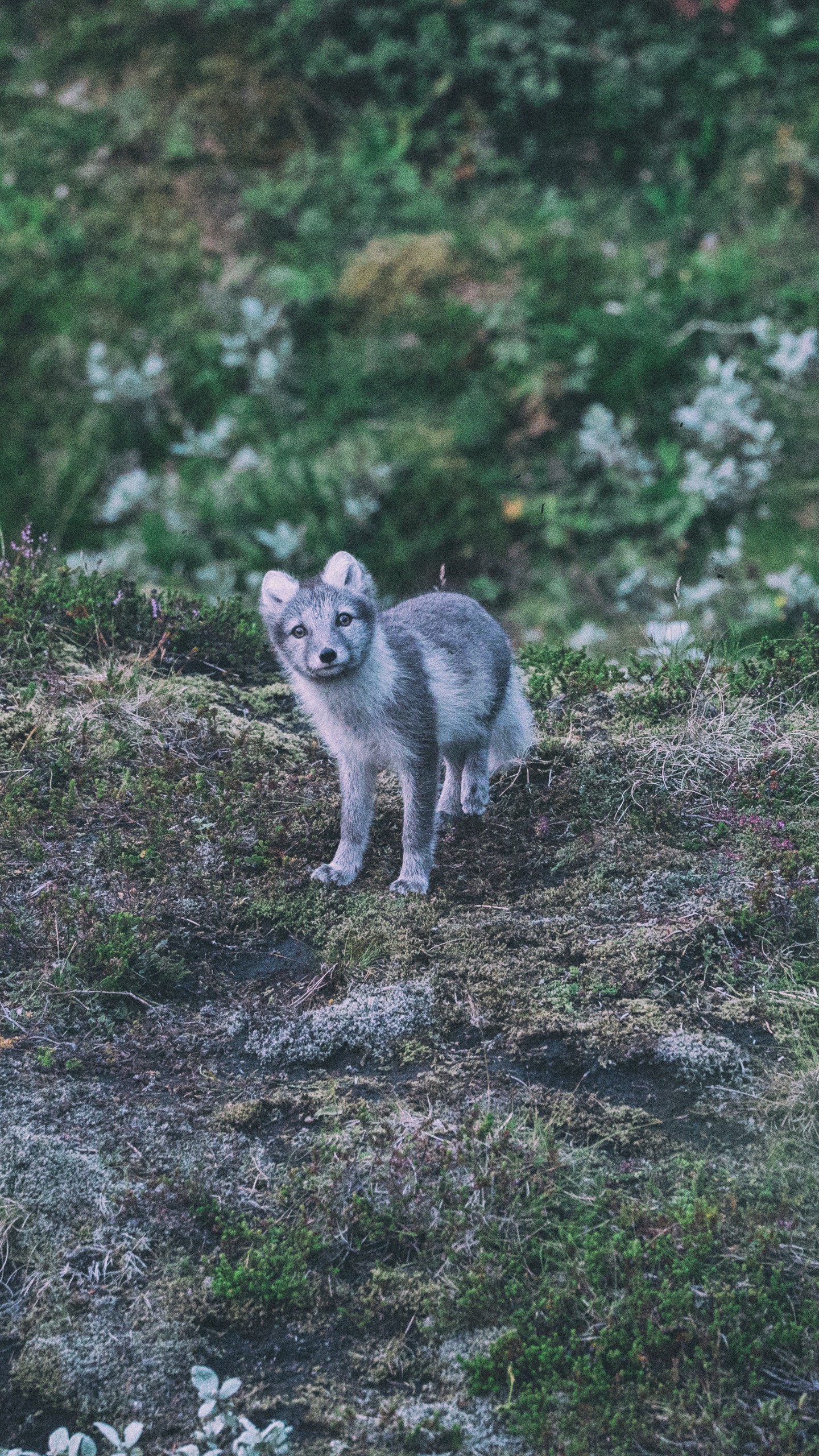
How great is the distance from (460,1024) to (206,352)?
7.68 m

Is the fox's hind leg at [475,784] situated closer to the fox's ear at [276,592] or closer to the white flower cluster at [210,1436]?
the fox's ear at [276,592]

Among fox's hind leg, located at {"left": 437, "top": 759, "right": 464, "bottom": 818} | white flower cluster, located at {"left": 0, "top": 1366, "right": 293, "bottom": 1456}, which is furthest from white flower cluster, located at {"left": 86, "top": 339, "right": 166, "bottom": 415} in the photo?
A: white flower cluster, located at {"left": 0, "top": 1366, "right": 293, "bottom": 1456}

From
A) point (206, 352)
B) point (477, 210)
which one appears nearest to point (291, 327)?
point (206, 352)

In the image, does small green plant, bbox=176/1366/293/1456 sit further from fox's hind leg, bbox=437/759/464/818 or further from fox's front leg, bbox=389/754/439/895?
fox's hind leg, bbox=437/759/464/818

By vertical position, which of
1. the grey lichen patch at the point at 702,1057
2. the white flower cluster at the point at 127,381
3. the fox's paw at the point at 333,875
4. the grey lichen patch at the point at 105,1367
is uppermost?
Answer: the white flower cluster at the point at 127,381

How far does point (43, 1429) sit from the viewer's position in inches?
132

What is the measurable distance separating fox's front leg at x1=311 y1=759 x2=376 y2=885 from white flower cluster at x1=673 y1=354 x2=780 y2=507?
4793 millimetres

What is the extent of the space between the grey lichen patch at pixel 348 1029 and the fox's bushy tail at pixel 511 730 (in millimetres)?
1696

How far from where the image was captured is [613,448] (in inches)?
372

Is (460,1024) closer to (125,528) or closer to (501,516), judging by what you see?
(501,516)

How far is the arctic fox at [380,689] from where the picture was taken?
16.7 ft

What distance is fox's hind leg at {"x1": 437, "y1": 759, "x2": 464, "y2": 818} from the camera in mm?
5918

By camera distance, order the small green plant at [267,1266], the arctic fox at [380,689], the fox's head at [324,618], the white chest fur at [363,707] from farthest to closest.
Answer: the white chest fur at [363,707] < the arctic fox at [380,689] < the fox's head at [324,618] < the small green plant at [267,1266]

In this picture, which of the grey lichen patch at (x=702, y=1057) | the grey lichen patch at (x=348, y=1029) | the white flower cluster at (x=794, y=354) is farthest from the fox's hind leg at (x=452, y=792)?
the white flower cluster at (x=794, y=354)
